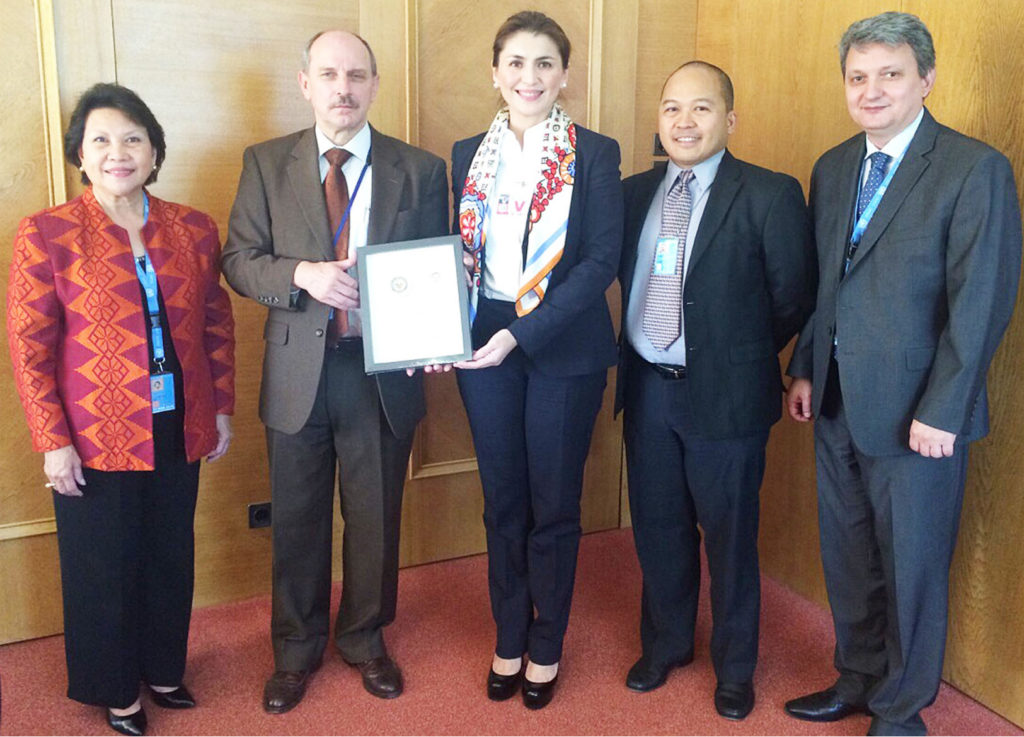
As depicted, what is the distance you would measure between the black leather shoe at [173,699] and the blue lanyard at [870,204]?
6.76 ft

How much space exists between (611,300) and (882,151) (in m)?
1.42

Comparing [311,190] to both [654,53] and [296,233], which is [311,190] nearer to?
[296,233]

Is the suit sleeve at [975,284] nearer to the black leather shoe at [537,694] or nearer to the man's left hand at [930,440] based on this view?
the man's left hand at [930,440]

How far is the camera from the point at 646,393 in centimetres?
246

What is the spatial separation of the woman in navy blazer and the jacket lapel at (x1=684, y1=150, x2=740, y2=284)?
194mm

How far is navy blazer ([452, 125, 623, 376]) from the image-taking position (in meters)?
2.22

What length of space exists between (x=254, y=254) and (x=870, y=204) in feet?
4.94

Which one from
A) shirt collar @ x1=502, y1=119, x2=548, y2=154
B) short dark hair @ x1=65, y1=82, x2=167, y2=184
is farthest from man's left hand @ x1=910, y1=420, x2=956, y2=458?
short dark hair @ x1=65, y1=82, x2=167, y2=184

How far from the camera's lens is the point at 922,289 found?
2.06 m

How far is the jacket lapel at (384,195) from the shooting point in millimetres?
2295

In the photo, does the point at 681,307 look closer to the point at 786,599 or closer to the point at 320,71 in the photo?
the point at 320,71

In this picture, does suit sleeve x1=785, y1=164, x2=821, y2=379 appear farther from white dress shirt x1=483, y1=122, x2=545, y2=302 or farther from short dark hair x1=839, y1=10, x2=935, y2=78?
white dress shirt x1=483, y1=122, x2=545, y2=302

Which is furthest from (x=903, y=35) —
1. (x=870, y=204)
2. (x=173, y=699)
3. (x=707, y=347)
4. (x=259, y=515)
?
(x=173, y=699)

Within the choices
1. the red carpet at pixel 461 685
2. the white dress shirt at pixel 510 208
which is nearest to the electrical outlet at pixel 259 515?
the red carpet at pixel 461 685
